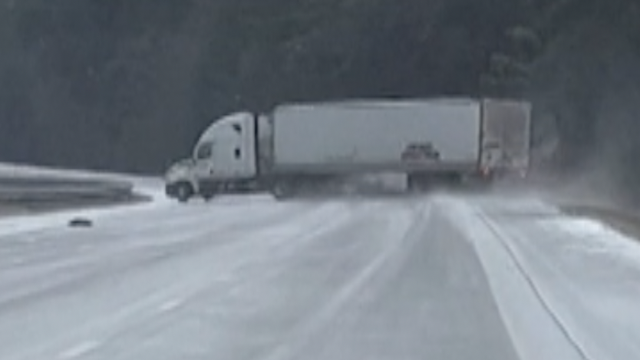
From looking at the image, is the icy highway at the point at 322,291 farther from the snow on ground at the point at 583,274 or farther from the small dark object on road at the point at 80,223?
the small dark object on road at the point at 80,223

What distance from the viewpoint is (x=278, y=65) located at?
101938mm

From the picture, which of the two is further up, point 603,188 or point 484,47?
point 484,47

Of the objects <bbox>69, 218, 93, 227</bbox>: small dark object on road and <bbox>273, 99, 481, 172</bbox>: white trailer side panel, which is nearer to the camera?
<bbox>69, 218, 93, 227</bbox>: small dark object on road

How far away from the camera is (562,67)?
81.3 metres

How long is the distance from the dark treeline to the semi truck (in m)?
11.8

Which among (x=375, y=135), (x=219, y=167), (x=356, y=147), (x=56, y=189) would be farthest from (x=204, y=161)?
(x=56, y=189)

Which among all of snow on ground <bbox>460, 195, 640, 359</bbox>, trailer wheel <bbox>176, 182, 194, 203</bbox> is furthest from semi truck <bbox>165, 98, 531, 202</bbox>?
snow on ground <bbox>460, 195, 640, 359</bbox>

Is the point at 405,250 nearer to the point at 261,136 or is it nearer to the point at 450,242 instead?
the point at 450,242

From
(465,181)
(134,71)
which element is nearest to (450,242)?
(465,181)

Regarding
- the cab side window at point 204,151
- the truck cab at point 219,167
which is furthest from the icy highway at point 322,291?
the cab side window at point 204,151

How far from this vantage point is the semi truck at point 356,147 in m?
66.1

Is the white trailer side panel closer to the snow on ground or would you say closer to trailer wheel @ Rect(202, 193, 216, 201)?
trailer wheel @ Rect(202, 193, 216, 201)

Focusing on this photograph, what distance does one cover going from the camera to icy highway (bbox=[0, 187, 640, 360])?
54.3 feet

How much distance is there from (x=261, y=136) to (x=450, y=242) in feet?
111
